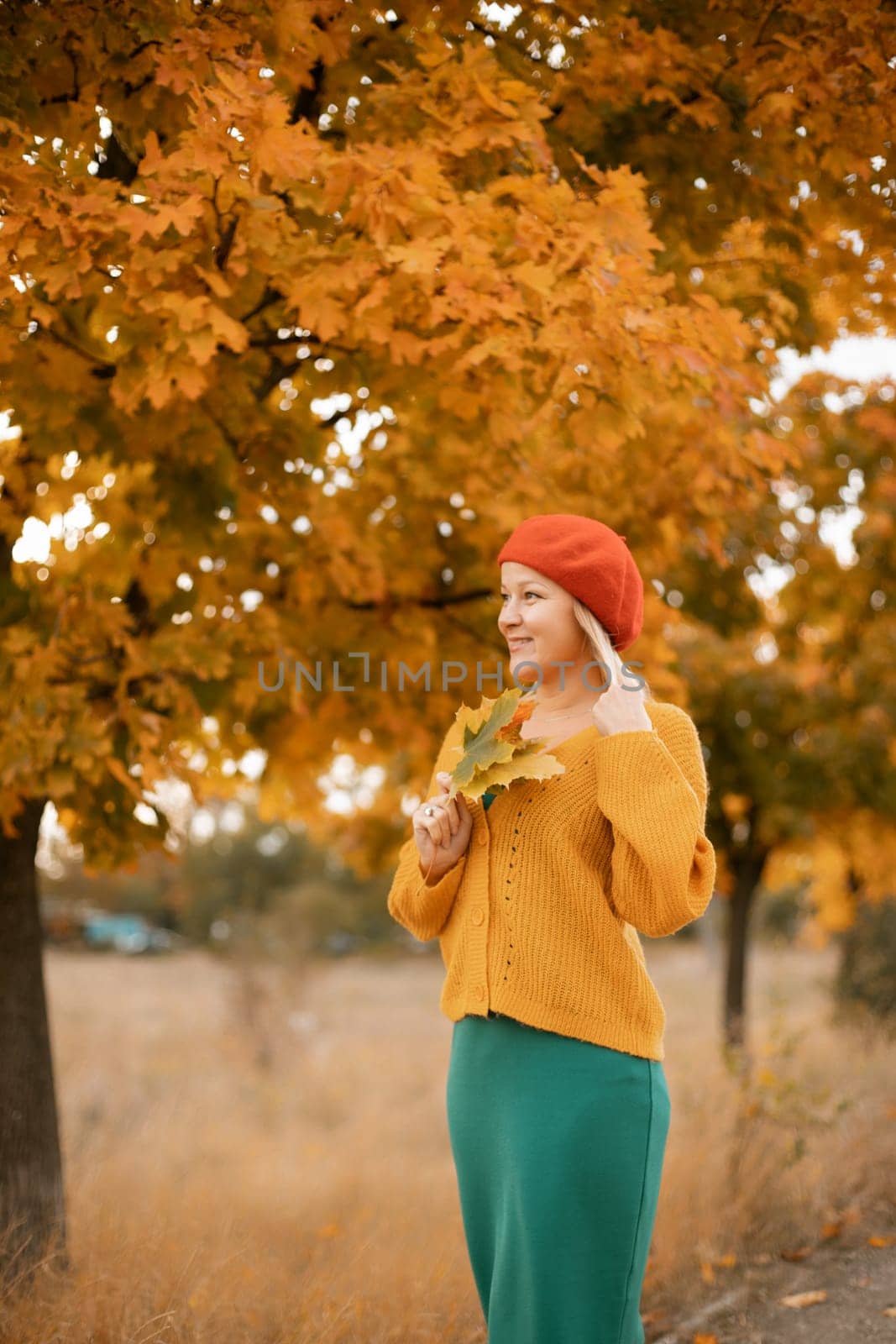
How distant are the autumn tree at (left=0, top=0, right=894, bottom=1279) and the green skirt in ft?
4.89

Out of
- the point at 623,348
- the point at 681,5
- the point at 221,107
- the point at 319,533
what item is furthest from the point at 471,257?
the point at 319,533

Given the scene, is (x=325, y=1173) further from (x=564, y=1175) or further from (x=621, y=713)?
(x=621, y=713)

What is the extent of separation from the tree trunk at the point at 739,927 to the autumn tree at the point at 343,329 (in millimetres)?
4008

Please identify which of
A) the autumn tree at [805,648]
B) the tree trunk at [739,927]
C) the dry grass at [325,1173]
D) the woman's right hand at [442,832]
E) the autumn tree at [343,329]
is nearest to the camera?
the woman's right hand at [442,832]

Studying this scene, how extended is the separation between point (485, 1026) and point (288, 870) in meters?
23.4

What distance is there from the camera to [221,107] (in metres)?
2.50

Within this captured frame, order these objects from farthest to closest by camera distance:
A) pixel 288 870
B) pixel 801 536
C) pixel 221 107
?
pixel 288 870, pixel 801 536, pixel 221 107

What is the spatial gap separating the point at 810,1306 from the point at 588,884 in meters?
2.29

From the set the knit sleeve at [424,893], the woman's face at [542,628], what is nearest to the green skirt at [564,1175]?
the knit sleeve at [424,893]

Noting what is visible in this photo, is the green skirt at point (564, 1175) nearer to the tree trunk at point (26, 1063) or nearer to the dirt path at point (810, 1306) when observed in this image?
the dirt path at point (810, 1306)

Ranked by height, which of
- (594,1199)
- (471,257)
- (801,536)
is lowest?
(594,1199)

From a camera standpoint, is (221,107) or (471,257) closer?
(221,107)

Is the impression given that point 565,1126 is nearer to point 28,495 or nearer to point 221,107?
point 221,107

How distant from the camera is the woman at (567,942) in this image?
2033mm
